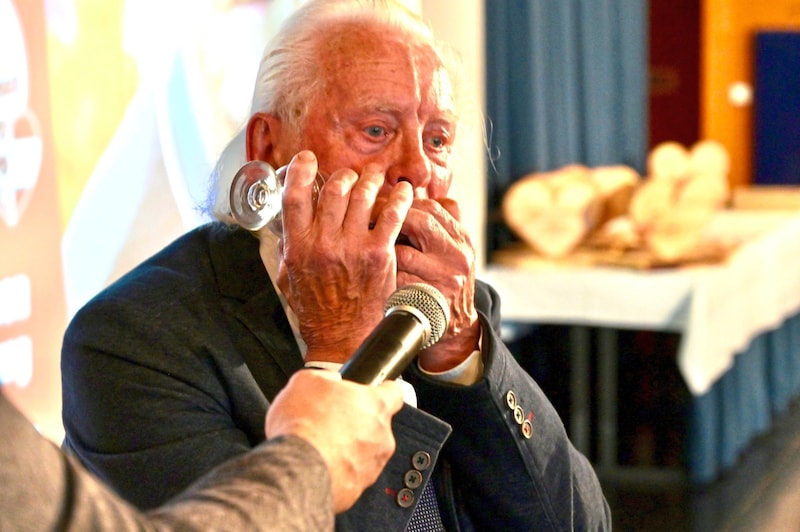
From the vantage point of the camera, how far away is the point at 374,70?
138 cm

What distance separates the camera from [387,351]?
86cm

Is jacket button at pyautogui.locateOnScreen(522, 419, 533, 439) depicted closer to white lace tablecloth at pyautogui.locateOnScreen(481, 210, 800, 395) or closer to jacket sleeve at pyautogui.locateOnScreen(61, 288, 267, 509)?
jacket sleeve at pyautogui.locateOnScreen(61, 288, 267, 509)

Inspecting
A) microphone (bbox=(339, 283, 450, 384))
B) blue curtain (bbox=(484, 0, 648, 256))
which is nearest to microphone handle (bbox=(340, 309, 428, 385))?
microphone (bbox=(339, 283, 450, 384))

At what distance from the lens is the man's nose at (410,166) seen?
1366 millimetres

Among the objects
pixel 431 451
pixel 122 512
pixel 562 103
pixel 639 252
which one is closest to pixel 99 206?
pixel 431 451

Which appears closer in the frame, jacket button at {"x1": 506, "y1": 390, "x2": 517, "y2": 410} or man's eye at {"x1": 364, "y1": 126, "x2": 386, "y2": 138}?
jacket button at {"x1": 506, "y1": 390, "x2": 517, "y2": 410}

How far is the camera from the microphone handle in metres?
0.83

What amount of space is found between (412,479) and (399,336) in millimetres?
318

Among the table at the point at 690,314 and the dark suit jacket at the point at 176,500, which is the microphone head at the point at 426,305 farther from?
the table at the point at 690,314

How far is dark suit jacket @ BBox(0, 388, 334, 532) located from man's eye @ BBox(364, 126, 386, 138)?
0.72 meters

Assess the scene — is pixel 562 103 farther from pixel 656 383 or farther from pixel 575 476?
pixel 575 476

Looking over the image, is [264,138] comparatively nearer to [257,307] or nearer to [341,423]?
[257,307]

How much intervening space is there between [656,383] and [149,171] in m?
2.66

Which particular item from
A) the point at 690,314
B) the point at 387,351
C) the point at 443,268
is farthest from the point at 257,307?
the point at 690,314
